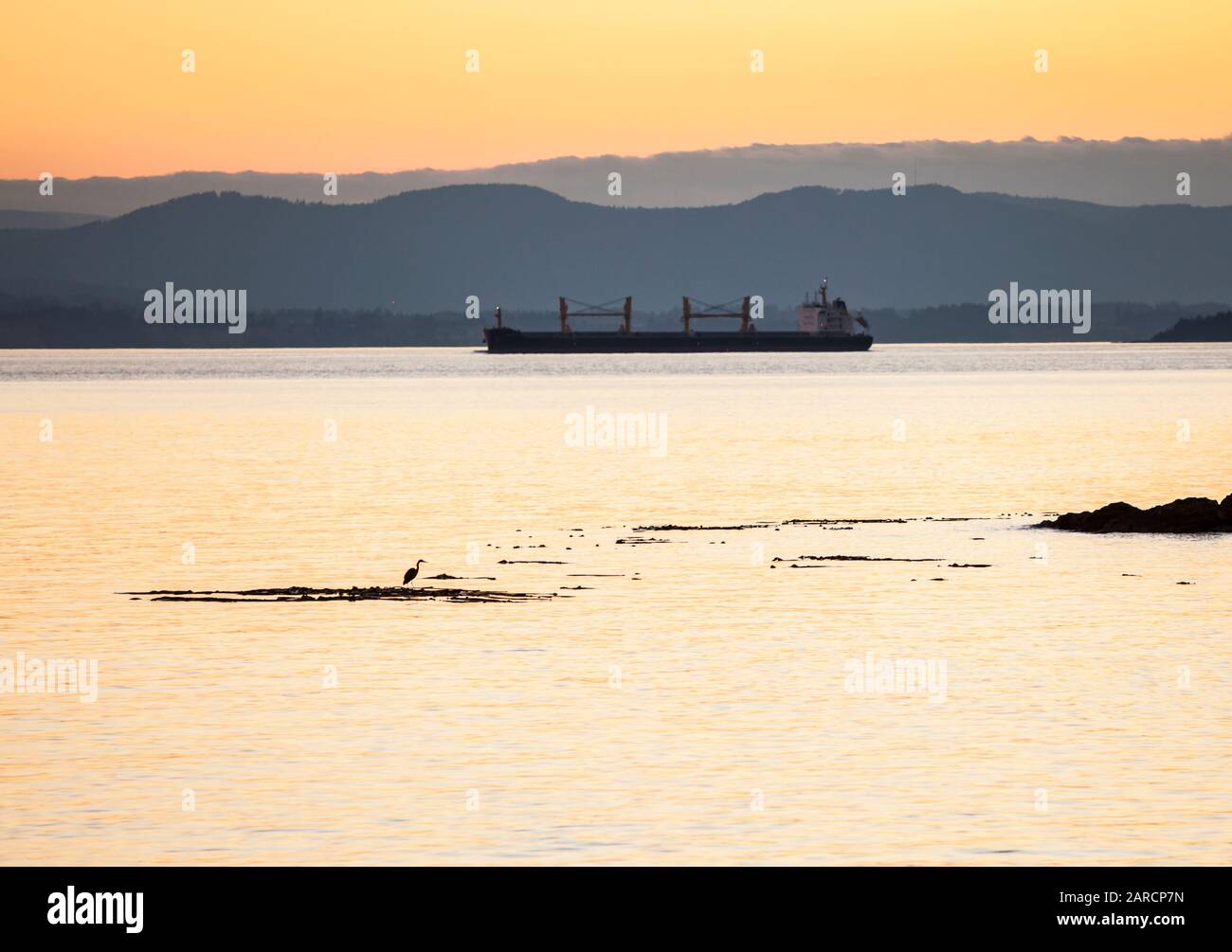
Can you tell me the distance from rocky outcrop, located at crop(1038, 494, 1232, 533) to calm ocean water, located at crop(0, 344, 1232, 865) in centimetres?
152

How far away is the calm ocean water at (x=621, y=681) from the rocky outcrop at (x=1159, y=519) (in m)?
1.52

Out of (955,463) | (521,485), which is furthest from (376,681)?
(955,463)

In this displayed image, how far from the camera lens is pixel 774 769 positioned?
57.8 feet

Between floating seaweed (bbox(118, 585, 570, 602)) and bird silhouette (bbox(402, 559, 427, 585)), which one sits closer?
floating seaweed (bbox(118, 585, 570, 602))

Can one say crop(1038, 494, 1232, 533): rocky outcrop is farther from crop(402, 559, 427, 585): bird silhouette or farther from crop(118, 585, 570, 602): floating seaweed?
crop(402, 559, 427, 585): bird silhouette

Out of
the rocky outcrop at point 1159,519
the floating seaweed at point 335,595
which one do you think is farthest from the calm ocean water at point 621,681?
the rocky outcrop at point 1159,519

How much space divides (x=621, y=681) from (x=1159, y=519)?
2379 cm

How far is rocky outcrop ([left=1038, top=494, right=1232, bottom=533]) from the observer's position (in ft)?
137

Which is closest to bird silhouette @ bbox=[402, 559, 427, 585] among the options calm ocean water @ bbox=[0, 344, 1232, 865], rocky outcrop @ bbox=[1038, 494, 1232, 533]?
calm ocean water @ bbox=[0, 344, 1232, 865]

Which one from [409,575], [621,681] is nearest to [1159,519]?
[409,575]

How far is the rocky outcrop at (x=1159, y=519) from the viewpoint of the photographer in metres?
41.7
